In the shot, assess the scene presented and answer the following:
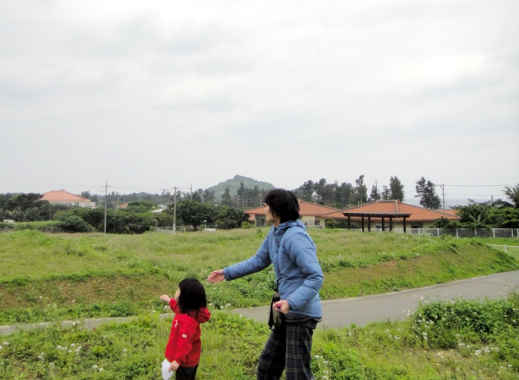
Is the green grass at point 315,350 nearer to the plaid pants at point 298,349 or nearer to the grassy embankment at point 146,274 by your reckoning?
the plaid pants at point 298,349

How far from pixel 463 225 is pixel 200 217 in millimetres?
31429

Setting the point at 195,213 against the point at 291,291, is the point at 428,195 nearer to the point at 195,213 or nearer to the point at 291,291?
the point at 195,213

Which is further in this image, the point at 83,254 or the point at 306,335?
the point at 83,254

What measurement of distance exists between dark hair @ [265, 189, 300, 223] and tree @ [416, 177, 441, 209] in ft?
235

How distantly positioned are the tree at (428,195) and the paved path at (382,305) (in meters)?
60.6

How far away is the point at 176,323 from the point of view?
2746mm

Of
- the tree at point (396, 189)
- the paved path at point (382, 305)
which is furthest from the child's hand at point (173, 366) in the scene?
the tree at point (396, 189)

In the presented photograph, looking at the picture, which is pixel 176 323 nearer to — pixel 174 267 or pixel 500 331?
pixel 500 331

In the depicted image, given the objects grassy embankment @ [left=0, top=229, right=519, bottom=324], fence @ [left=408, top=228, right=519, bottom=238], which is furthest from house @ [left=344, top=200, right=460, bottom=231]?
grassy embankment @ [left=0, top=229, right=519, bottom=324]

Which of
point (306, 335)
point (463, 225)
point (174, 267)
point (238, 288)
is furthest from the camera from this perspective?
point (463, 225)

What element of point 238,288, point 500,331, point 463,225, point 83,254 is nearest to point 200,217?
point 463,225

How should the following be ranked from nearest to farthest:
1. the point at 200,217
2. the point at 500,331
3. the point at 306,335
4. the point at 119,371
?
the point at 306,335 < the point at 119,371 < the point at 500,331 < the point at 200,217

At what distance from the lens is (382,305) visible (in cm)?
770

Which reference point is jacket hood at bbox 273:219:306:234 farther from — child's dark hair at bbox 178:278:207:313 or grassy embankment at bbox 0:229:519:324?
grassy embankment at bbox 0:229:519:324
